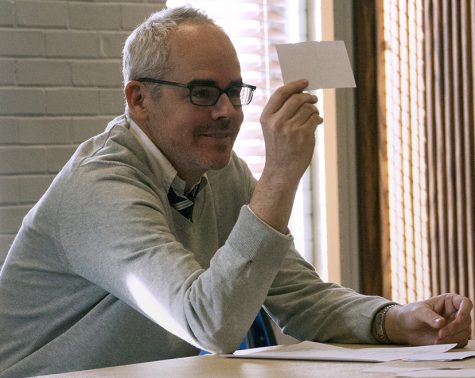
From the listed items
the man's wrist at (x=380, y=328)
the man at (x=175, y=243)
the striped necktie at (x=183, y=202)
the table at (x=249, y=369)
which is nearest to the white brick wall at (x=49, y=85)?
the man at (x=175, y=243)

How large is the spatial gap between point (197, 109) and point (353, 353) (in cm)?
64

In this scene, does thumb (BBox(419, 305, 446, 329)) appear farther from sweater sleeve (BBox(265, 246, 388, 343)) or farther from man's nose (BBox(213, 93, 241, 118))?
man's nose (BBox(213, 93, 241, 118))

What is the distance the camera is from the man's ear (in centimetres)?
212

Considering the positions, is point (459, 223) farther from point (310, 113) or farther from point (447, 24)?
point (310, 113)

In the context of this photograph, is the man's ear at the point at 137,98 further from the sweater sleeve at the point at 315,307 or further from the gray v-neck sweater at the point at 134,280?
the sweater sleeve at the point at 315,307

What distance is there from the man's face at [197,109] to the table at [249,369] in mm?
562

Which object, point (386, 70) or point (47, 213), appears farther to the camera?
point (386, 70)

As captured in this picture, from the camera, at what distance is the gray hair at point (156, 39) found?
2066 millimetres

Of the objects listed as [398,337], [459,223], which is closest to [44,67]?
[459,223]

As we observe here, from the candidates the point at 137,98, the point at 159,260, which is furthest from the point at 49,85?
the point at 159,260

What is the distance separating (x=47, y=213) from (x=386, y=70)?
8.87 feet

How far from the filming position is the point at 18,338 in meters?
1.98

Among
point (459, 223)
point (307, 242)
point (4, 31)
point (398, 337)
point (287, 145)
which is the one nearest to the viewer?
point (287, 145)

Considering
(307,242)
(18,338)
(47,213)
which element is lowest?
(307,242)
